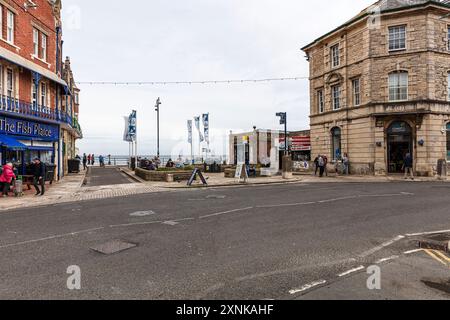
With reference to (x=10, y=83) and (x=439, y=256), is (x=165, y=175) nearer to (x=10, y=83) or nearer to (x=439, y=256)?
(x=10, y=83)

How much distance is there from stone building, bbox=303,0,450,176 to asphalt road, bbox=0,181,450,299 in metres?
14.6

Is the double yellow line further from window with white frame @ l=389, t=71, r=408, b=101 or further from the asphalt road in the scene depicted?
window with white frame @ l=389, t=71, r=408, b=101

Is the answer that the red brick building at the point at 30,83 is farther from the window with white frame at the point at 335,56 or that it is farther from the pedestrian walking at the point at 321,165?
the window with white frame at the point at 335,56

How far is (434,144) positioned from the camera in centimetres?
2277

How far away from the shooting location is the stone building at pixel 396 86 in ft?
74.5

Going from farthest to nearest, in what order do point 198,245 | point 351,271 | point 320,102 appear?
point 320,102
point 198,245
point 351,271

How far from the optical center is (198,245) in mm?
5812

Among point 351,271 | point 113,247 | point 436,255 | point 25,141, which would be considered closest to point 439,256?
point 436,255

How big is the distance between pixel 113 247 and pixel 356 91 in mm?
25607

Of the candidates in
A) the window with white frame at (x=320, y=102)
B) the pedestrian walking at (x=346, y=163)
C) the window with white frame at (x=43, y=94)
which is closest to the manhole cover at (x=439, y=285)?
the pedestrian walking at (x=346, y=163)

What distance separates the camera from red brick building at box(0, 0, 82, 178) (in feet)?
54.3

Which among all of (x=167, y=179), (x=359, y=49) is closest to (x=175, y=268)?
(x=167, y=179)

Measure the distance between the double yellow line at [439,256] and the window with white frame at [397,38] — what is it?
2341 centimetres
